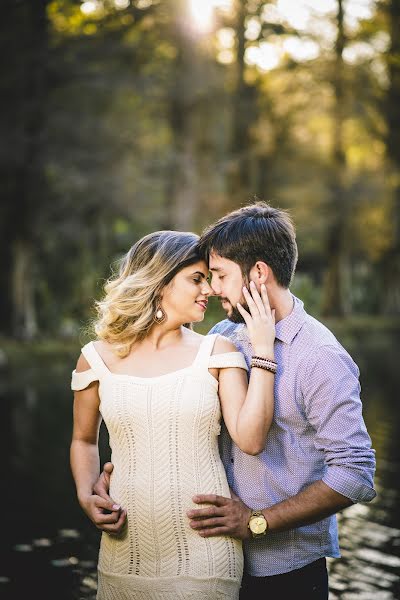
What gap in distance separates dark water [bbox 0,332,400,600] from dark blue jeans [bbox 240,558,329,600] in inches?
115

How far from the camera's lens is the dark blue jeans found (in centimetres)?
302

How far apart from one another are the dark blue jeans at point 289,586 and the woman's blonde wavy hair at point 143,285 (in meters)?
0.98

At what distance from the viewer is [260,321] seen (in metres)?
3.02

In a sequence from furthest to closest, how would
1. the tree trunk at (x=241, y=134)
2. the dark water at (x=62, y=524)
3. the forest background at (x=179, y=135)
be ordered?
the tree trunk at (x=241, y=134) → the forest background at (x=179, y=135) → the dark water at (x=62, y=524)

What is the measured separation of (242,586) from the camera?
3100 millimetres

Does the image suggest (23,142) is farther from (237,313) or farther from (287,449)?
(287,449)

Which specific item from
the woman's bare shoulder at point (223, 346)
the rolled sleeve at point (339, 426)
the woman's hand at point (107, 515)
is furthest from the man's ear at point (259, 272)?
the woman's hand at point (107, 515)

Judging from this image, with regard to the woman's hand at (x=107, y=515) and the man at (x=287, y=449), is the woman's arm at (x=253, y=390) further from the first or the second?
the woman's hand at (x=107, y=515)

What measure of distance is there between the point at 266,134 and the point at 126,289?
2986 centimetres

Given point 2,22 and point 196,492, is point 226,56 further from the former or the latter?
point 196,492

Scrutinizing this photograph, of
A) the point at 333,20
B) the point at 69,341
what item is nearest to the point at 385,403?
the point at 69,341

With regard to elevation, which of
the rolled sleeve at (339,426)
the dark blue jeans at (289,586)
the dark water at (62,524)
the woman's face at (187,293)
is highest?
the woman's face at (187,293)

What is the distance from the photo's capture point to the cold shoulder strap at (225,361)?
3.04 m

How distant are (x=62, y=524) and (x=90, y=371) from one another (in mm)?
4778
